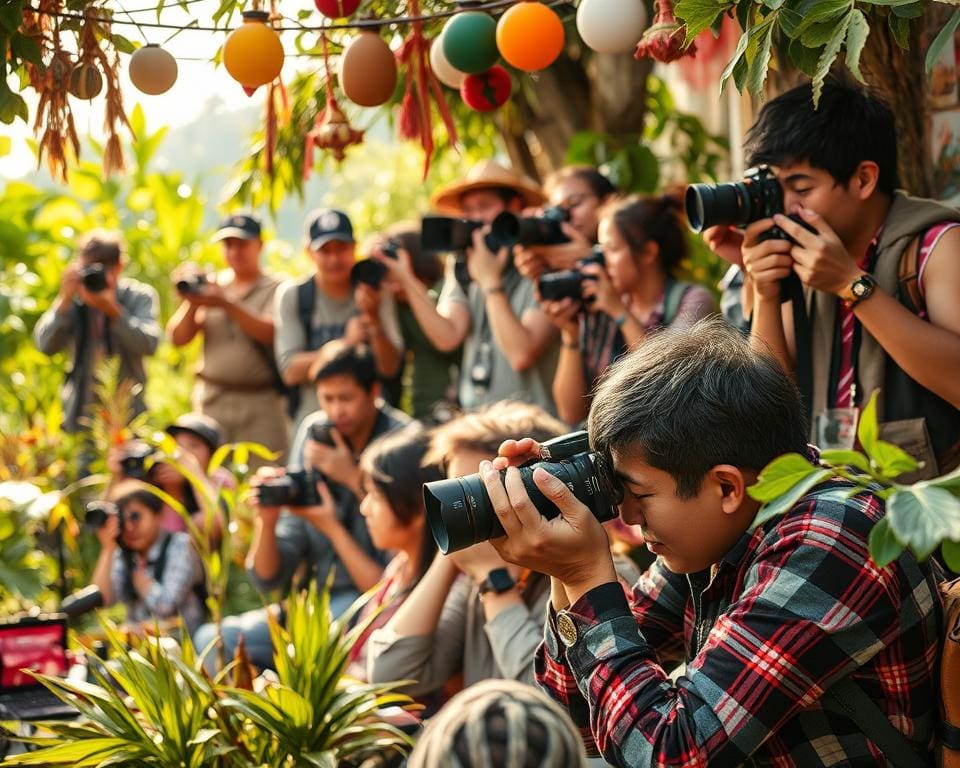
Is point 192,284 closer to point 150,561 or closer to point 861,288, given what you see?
point 150,561

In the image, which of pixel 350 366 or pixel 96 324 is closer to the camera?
pixel 350 366

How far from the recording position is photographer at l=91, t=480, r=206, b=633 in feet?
14.4

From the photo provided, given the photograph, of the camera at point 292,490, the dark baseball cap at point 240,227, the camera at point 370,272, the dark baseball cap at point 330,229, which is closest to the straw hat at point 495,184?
the camera at point 370,272

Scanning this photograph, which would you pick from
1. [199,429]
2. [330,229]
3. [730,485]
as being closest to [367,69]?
[730,485]

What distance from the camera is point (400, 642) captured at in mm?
2973

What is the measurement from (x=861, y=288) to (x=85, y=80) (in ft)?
5.22

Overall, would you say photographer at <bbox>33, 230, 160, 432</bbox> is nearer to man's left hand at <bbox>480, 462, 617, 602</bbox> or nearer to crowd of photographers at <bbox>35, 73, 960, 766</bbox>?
crowd of photographers at <bbox>35, 73, 960, 766</bbox>

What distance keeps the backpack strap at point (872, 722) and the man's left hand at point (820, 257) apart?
1.00m

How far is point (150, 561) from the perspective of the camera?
4484mm

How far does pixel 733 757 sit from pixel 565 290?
2.19 meters

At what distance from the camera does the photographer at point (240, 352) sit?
579 cm

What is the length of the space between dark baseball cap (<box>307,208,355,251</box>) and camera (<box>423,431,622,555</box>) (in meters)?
3.39

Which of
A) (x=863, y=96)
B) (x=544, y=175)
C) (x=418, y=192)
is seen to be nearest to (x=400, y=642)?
(x=863, y=96)

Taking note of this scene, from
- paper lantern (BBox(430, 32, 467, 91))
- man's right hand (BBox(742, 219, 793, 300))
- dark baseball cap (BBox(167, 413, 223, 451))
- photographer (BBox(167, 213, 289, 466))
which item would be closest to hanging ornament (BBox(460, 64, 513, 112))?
paper lantern (BBox(430, 32, 467, 91))
